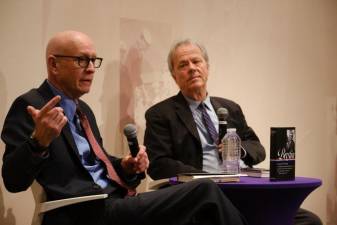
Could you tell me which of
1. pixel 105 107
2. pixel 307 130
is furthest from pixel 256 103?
pixel 105 107

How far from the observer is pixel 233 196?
6.98ft

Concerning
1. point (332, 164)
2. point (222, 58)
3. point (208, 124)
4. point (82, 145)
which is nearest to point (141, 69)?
point (208, 124)

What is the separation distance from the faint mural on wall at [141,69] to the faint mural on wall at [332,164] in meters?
1.71

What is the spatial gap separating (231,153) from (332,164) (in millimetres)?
2138

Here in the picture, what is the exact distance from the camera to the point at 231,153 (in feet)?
8.03

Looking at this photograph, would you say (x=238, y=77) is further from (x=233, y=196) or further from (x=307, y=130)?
(x=233, y=196)

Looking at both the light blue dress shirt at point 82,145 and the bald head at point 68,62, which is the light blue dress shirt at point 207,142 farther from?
the bald head at point 68,62

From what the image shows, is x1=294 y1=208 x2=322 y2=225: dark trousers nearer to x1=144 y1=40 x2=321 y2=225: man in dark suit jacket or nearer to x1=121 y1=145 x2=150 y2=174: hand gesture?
x1=144 y1=40 x2=321 y2=225: man in dark suit jacket

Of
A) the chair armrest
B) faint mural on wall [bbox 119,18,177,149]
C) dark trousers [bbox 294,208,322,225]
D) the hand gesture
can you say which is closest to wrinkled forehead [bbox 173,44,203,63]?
faint mural on wall [bbox 119,18,177,149]

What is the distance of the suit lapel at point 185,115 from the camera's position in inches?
109

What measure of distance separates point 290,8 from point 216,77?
3.29 feet

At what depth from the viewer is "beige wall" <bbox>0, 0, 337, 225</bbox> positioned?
267cm

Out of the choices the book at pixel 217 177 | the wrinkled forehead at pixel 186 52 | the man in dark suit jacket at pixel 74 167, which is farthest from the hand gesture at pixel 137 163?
the wrinkled forehead at pixel 186 52

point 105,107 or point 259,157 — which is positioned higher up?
point 105,107
